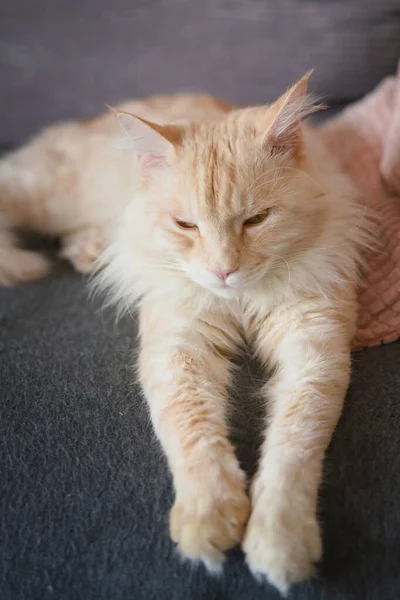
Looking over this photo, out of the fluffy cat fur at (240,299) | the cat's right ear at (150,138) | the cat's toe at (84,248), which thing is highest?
the cat's right ear at (150,138)

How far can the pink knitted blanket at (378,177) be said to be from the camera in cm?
133

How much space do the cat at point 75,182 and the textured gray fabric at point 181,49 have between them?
21 centimetres

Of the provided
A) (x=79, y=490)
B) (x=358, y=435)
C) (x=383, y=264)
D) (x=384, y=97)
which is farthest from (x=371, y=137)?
(x=79, y=490)

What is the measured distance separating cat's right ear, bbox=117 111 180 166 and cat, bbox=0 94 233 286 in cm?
46

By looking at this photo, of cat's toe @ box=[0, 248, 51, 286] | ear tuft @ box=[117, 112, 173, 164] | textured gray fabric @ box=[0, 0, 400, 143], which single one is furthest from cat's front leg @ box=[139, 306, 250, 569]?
textured gray fabric @ box=[0, 0, 400, 143]

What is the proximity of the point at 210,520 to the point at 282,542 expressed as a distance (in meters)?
0.12

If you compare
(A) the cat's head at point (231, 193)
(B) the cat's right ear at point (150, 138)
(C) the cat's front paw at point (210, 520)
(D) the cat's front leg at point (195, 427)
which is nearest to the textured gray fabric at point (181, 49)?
(A) the cat's head at point (231, 193)

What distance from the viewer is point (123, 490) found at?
102cm

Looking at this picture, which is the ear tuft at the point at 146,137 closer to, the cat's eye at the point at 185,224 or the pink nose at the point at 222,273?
the cat's eye at the point at 185,224

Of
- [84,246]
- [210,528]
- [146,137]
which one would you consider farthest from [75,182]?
[210,528]

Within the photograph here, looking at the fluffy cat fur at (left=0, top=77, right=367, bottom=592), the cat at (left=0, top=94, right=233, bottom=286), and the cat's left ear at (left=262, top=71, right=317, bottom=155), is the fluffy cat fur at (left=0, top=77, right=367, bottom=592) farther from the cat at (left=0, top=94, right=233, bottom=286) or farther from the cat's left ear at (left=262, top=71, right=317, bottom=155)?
the cat at (left=0, top=94, right=233, bottom=286)

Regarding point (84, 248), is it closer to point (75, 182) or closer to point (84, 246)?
point (84, 246)

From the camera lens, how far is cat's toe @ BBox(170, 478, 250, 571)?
895 millimetres

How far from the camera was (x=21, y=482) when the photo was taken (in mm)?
1050
